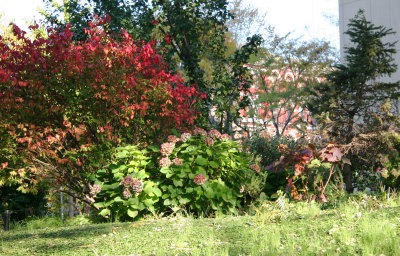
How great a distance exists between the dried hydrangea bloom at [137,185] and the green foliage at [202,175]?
35cm

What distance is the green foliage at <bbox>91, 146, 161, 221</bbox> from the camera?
5289 millimetres

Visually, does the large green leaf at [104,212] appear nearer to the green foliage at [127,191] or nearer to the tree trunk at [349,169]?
the green foliage at [127,191]

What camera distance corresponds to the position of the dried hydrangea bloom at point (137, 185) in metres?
5.22

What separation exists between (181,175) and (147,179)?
0.58 meters

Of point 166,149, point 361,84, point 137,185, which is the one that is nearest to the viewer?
point 137,185

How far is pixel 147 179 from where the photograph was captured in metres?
5.83

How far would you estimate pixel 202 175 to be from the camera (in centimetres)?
541

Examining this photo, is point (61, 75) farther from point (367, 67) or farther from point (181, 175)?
point (367, 67)

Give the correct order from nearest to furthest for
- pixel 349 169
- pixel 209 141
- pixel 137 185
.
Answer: pixel 137 185
pixel 209 141
pixel 349 169

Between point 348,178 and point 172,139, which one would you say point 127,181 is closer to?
point 172,139

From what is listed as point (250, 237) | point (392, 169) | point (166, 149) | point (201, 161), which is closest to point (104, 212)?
point (166, 149)

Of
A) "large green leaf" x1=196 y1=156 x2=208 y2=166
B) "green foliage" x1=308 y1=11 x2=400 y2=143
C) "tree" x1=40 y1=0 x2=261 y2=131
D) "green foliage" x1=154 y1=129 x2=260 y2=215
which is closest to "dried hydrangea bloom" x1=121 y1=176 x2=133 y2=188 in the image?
"green foliage" x1=154 y1=129 x2=260 y2=215

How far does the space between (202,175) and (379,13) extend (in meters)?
9.23

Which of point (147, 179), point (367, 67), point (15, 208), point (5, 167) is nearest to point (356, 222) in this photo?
point (147, 179)
